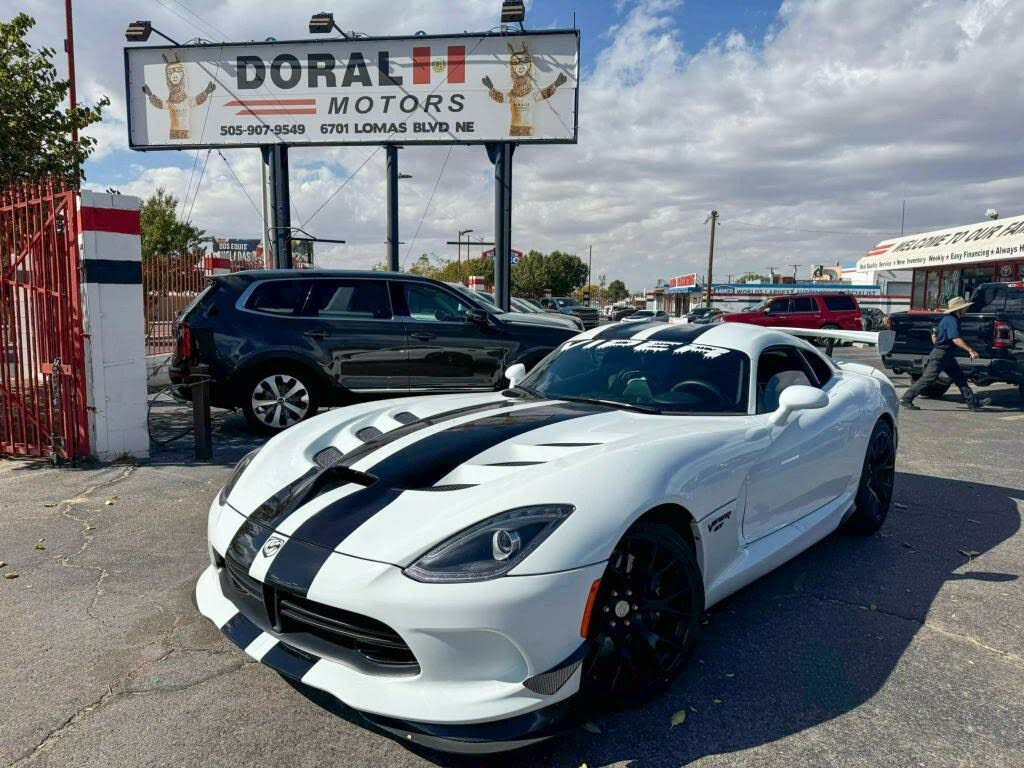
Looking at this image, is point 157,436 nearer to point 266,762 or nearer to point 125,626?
point 125,626

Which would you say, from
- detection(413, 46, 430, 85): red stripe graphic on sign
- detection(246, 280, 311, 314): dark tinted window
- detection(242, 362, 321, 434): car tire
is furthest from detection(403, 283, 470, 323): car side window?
detection(413, 46, 430, 85): red stripe graphic on sign

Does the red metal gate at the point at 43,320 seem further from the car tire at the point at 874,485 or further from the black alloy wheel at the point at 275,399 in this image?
the car tire at the point at 874,485

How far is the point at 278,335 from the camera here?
7.30 meters

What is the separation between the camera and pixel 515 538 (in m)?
2.29

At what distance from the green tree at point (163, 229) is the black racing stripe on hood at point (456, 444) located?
35.4m

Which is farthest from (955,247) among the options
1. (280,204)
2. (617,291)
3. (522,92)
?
(617,291)

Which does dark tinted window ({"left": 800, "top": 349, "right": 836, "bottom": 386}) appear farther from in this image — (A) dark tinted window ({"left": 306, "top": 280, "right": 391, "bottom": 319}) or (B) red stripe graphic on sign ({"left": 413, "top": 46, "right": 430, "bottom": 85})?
(B) red stripe graphic on sign ({"left": 413, "top": 46, "right": 430, "bottom": 85})

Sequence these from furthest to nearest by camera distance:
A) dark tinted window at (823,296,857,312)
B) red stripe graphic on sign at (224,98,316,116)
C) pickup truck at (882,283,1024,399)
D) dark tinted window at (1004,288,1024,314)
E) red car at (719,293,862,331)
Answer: dark tinted window at (823,296,857,312), red car at (719,293,862,331), red stripe graphic on sign at (224,98,316,116), dark tinted window at (1004,288,1024,314), pickup truck at (882,283,1024,399)

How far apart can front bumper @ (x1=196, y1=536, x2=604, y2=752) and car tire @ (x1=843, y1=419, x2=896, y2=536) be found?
9.46 ft

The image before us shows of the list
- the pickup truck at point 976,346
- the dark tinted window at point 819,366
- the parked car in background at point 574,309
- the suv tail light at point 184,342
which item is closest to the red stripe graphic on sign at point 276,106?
the suv tail light at point 184,342

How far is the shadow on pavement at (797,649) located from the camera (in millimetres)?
2445

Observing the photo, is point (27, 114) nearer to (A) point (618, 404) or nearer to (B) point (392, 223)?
(A) point (618, 404)

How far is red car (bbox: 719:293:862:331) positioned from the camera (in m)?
24.0

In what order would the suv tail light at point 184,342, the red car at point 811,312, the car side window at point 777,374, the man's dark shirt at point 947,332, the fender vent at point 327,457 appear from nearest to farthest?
the fender vent at point 327,457
the car side window at point 777,374
the suv tail light at point 184,342
the man's dark shirt at point 947,332
the red car at point 811,312
